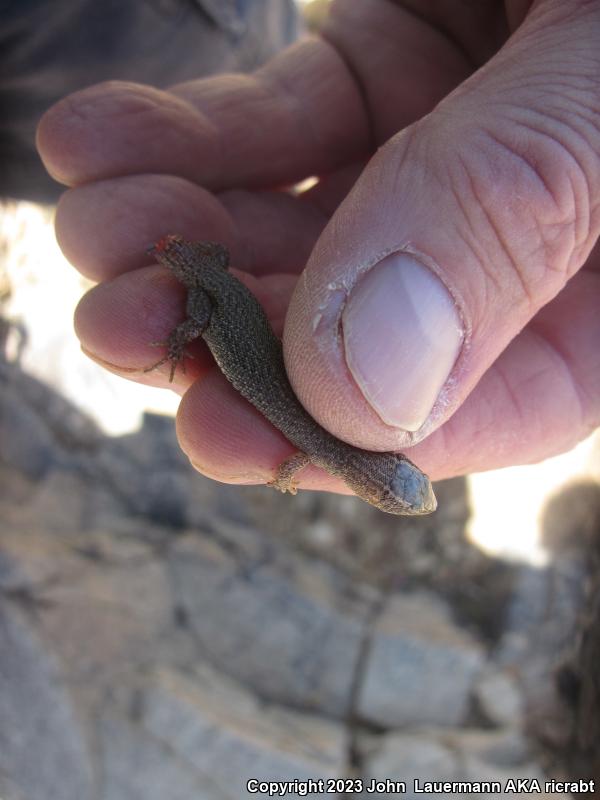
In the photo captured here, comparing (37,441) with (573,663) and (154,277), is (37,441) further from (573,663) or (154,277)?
(573,663)

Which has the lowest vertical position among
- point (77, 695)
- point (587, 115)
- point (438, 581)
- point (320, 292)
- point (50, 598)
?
point (438, 581)

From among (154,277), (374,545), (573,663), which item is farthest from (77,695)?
(573,663)

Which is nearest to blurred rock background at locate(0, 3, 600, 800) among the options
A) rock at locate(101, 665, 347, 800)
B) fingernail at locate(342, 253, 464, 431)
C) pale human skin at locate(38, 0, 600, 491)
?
rock at locate(101, 665, 347, 800)

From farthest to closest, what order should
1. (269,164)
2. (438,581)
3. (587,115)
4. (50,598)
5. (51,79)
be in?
(438,581), (50,598), (51,79), (269,164), (587,115)

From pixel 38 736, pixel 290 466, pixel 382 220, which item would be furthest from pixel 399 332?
pixel 38 736

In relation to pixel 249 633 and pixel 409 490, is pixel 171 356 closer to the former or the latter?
pixel 409 490

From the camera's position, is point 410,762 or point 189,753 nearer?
point 189,753
